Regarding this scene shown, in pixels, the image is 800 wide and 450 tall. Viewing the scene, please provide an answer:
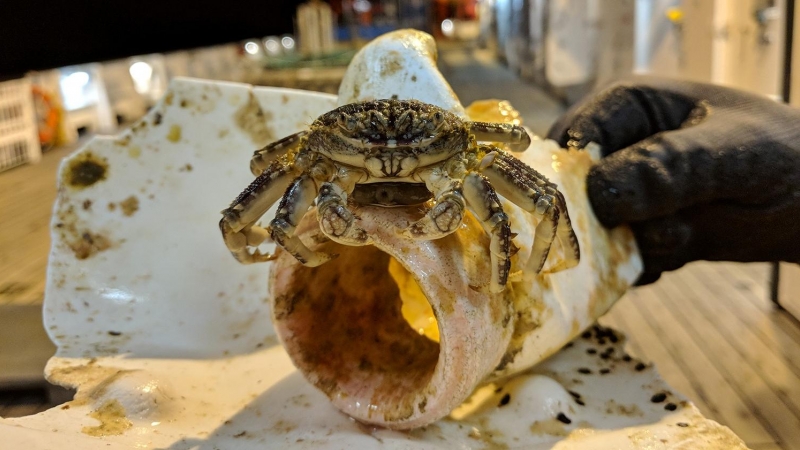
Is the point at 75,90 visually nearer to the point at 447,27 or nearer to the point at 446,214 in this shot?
the point at 446,214

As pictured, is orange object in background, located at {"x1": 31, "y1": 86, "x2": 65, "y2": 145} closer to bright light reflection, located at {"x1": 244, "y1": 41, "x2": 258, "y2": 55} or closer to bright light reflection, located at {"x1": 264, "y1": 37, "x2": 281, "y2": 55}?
bright light reflection, located at {"x1": 244, "y1": 41, "x2": 258, "y2": 55}

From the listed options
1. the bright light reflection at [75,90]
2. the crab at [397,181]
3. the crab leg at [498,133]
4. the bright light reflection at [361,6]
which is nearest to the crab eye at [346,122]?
the crab at [397,181]

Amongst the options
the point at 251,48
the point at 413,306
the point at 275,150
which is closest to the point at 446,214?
the point at 275,150

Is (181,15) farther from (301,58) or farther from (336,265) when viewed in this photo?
(336,265)

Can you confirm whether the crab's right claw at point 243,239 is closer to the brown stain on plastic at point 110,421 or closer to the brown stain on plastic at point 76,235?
the brown stain on plastic at point 110,421

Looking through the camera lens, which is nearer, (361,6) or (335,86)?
(335,86)

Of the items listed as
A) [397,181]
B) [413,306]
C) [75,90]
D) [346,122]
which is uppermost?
[346,122]
